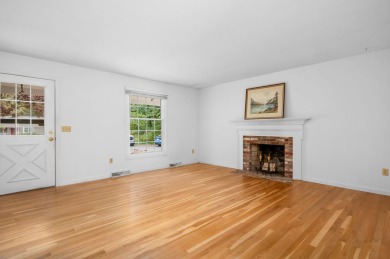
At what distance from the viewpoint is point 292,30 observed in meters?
2.68

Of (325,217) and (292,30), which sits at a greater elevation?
(292,30)

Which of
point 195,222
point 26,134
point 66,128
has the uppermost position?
point 66,128

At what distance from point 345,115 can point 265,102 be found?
1597 millimetres

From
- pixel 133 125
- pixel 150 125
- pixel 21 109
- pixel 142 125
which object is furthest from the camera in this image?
pixel 150 125

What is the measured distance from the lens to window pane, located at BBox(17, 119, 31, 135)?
141 inches

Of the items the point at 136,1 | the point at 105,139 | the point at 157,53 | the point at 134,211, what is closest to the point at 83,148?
the point at 105,139

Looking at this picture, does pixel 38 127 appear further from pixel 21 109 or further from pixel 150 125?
pixel 150 125

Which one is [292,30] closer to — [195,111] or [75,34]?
[75,34]

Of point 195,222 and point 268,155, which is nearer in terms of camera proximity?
point 195,222

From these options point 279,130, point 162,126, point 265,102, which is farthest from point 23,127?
point 279,130

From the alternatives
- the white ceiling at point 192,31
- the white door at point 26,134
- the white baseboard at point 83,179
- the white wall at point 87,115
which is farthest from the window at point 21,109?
the white baseboard at point 83,179

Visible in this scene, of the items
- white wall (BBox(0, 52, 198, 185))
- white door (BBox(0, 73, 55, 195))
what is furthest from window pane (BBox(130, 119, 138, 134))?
white door (BBox(0, 73, 55, 195))

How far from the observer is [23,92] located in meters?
3.62

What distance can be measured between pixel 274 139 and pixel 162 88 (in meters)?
3.15
